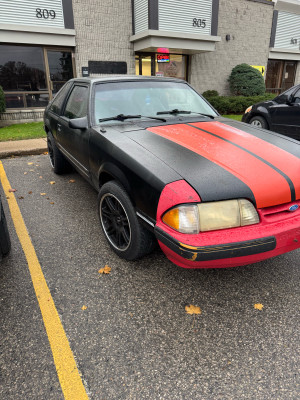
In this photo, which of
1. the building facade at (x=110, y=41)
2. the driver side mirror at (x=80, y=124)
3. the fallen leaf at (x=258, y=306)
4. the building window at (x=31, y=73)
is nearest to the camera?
the fallen leaf at (x=258, y=306)

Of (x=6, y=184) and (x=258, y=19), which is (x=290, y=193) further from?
(x=258, y=19)

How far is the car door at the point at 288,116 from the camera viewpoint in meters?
6.22

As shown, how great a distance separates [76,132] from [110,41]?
34.0 ft

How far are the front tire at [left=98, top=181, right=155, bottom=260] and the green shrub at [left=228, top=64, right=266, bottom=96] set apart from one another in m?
13.7

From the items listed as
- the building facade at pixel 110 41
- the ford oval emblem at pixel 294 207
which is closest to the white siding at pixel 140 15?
the building facade at pixel 110 41

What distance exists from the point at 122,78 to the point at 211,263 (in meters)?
2.47

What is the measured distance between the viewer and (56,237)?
3174 millimetres

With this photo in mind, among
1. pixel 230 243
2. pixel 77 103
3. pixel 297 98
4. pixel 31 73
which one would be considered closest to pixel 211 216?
pixel 230 243

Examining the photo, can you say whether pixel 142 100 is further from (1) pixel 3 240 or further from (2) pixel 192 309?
(2) pixel 192 309

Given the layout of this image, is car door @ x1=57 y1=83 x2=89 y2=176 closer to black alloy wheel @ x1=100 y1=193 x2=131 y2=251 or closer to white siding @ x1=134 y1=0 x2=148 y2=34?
black alloy wheel @ x1=100 y1=193 x2=131 y2=251

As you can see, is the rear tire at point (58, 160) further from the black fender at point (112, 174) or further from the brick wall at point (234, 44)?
the brick wall at point (234, 44)

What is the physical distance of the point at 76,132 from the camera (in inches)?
134

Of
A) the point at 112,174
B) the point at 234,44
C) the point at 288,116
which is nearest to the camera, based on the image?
the point at 112,174

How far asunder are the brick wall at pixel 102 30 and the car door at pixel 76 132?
29.4 ft
